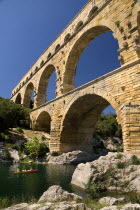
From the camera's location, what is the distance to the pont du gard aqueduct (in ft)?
31.8

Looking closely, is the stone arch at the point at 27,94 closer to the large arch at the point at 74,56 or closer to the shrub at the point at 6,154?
the large arch at the point at 74,56

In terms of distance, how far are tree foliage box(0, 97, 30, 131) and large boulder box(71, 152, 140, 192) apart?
52.6 feet

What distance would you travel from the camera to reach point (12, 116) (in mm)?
23422

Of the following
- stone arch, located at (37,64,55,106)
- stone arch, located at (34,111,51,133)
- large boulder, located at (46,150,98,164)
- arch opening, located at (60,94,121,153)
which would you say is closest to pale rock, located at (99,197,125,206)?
arch opening, located at (60,94,121,153)

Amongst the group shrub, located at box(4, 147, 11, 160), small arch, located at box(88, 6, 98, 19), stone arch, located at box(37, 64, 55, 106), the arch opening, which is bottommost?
shrub, located at box(4, 147, 11, 160)

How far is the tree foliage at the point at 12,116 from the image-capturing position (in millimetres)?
21922

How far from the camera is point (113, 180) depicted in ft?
22.3

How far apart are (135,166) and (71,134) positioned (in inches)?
419

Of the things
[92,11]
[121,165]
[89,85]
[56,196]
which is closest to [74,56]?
[92,11]

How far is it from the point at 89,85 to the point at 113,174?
7424 mm

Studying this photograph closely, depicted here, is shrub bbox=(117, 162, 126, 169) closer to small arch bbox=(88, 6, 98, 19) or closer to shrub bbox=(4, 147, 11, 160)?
shrub bbox=(4, 147, 11, 160)

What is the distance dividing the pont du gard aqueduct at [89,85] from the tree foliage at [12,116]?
1.36 metres

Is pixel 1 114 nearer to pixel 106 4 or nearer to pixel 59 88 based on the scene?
pixel 59 88

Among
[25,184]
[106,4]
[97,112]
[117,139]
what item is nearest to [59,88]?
[97,112]
